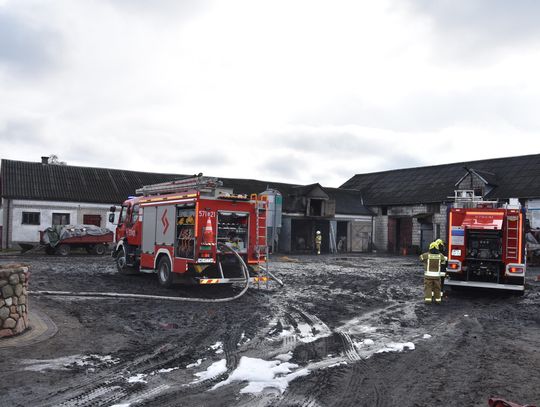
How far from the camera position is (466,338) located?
8.59 m

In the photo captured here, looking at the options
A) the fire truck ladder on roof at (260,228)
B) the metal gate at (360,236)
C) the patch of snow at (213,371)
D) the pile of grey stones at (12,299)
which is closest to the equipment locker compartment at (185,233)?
the fire truck ladder on roof at (260,228)

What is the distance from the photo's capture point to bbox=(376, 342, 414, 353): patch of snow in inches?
297

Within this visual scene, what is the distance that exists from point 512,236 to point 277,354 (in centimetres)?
951

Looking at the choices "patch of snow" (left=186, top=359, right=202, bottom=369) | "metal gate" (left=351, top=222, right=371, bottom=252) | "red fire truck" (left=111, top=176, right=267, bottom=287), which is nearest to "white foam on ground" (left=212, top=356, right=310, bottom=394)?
"patch of snow" (left=186, top=359, right=202, bottom=369)

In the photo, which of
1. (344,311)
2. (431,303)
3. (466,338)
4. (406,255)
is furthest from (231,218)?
(406,255)

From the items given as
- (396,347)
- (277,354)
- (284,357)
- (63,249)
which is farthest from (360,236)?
(284,357)

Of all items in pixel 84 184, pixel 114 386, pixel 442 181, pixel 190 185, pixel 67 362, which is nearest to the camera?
pixel 114 386

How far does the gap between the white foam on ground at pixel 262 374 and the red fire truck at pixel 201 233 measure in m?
6.28

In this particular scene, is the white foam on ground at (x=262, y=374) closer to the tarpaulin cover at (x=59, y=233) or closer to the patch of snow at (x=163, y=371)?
the patch of snow at (x=163, y=371)

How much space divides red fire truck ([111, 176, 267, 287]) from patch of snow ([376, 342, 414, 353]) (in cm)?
595

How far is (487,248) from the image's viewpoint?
14492 mm

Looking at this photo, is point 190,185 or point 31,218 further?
point 31,218

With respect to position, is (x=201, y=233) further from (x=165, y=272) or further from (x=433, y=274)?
(x=433, y=274)

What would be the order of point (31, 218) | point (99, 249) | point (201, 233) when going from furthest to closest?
point (31, 218), point (99, 249), point (201, 233)
